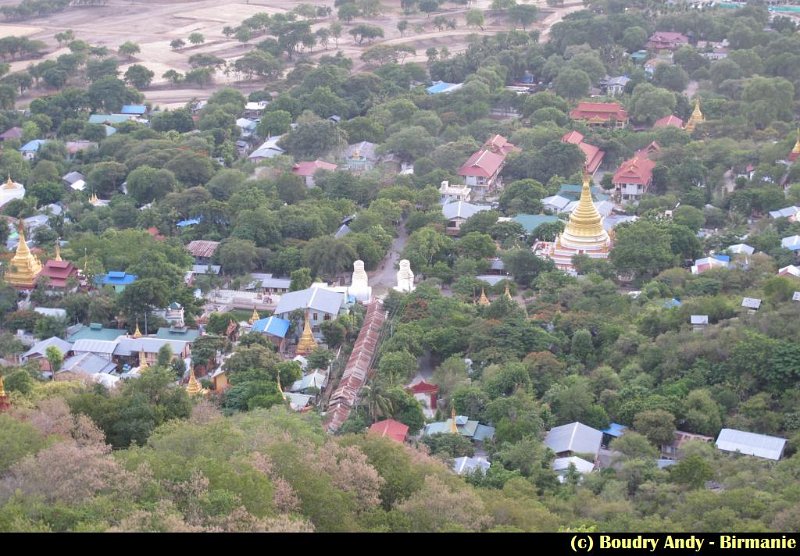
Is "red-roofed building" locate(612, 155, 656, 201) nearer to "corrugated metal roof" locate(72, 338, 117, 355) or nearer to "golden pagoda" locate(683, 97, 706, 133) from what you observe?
"golden pagoda" locate(683, 97, 706, 133)

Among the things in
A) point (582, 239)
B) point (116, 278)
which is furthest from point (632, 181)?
point (116, 278)

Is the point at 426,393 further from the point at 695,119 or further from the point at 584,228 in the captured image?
the point at 695,119

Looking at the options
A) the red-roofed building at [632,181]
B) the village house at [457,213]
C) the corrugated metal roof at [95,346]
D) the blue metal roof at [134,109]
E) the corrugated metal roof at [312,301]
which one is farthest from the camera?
the blue metal roof at [134,109]

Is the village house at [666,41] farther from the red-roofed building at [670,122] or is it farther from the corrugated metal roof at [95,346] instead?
the corrugated metal roof at [95,346]

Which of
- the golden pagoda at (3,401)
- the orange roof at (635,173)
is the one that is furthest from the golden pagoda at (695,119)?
the golden pagoda at (3,401)

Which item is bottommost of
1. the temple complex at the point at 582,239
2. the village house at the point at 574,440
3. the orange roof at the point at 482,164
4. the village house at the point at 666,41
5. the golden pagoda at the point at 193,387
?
the village house at the point at 666,41
